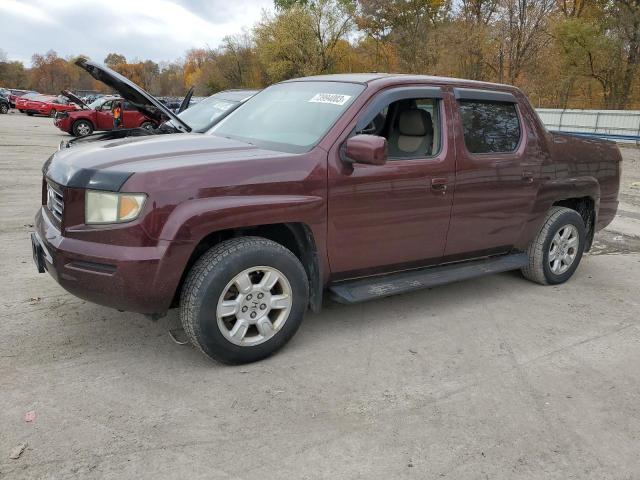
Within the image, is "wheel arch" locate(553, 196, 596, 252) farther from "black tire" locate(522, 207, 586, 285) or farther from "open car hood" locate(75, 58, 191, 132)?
"open car hood" locate(75, 58, 191, 132)

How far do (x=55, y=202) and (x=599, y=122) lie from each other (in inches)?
1119

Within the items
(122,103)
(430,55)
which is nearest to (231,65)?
(430,55)

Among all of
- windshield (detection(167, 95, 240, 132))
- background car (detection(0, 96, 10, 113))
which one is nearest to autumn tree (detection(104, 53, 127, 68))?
background car (detection(0, 96, 10, 113))

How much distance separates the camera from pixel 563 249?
534cm

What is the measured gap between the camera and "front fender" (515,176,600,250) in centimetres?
490

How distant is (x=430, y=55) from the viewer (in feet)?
115

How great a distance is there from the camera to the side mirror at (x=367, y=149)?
3.42 meters

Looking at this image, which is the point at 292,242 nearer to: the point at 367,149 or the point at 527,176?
the point at 367,149

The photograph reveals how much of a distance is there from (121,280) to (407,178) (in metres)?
2.04

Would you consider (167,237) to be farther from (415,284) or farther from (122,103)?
(122,103)

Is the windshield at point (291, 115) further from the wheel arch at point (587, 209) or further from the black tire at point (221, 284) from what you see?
the wheel arch at point (587, 209)

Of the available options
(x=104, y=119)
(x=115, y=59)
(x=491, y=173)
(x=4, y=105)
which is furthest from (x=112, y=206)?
(x=115, y=59)

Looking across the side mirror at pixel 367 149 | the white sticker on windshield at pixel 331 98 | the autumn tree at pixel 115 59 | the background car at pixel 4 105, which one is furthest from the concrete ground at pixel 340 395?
the autumn tree at pixel 115 59

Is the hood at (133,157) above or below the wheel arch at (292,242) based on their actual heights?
above
